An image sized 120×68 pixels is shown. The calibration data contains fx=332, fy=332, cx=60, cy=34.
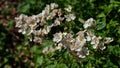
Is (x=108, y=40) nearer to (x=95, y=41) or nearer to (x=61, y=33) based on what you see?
(x=95, y=41)

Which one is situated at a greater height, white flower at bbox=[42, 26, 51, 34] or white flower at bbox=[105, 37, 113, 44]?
white flower at bbox=[42, 26, 51, 34]

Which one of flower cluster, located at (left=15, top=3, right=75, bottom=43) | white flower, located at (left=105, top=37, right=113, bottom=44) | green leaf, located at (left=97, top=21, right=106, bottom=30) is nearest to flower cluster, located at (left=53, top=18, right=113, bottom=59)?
white flower, located at (left=105, top=37, right=113, bottom=44)

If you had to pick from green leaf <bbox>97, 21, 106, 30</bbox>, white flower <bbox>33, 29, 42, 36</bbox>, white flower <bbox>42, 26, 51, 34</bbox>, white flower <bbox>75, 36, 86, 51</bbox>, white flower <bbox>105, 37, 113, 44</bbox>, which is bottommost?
white flower <bbox>105, 37, 113, 44</bbox>

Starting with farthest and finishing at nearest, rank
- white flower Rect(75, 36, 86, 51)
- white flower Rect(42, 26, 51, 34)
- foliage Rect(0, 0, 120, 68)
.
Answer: white flower Rect(42, 26, 51, 34), foliage Rect(0, 0, 120, 68), white flower Rect(75, 36, 86, 51)

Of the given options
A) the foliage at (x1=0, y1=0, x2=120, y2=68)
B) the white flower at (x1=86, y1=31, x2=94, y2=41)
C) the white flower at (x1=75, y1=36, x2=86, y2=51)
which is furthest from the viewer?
the foliage at (x1=0, y1=0, x2=120, y2=68)

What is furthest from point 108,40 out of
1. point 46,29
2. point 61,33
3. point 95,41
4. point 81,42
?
point 46,29

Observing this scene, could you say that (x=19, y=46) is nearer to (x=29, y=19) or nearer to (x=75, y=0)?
(x=75, y=0)

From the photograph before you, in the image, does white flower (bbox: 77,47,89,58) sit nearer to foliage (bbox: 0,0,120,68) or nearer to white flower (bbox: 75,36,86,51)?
white flower (bbox: 75,36,86,51)

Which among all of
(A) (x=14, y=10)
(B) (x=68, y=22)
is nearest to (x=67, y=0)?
(B) (x=68, y=22)
